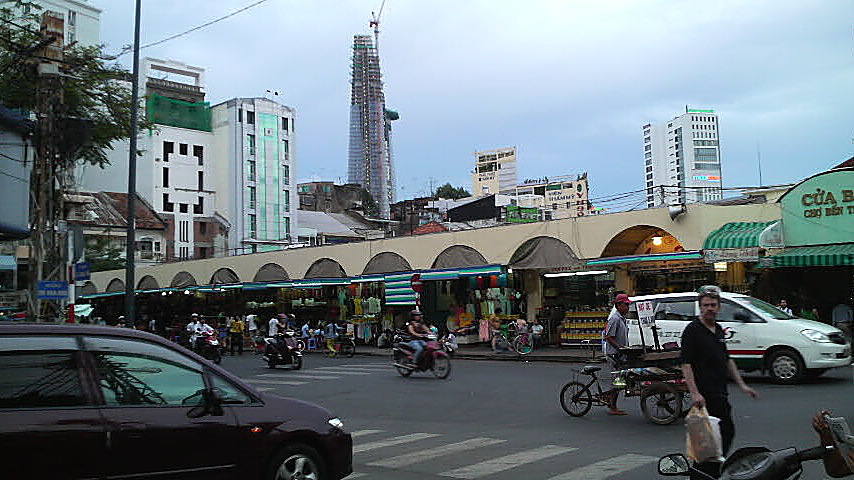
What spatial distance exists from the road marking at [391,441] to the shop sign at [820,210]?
44.9ft

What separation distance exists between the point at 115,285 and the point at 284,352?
87.9 feet

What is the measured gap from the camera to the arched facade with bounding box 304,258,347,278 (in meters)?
33.1

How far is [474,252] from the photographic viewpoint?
91.1 feet

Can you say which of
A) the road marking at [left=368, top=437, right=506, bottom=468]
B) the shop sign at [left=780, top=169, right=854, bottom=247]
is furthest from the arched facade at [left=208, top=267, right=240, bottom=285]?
the road marking at [left=368, top=437, right=506, bottom=468]

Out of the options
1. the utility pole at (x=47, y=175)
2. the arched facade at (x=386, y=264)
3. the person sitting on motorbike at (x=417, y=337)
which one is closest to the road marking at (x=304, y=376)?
the person sitting on motorbike at (x=417, y=337)

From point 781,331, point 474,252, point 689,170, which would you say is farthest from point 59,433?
point 689,170

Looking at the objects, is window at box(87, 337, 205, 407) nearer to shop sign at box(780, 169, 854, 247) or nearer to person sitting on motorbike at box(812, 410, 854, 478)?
person sitting on motorbike at box(812, 410, 854, 478)

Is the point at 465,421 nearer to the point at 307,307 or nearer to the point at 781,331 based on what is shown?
the point at 781,331

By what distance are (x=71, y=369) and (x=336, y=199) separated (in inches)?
3402

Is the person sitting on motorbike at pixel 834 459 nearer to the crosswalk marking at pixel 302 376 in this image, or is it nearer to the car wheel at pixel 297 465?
the car wheel at pixel 297 465

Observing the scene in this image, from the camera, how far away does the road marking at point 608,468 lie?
747 cm

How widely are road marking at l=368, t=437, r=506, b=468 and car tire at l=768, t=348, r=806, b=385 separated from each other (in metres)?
7.47

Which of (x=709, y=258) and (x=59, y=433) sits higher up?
(x=709, y=258)

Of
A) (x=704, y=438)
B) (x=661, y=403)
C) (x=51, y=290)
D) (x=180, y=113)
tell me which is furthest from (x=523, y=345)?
(x=180, y=113)
